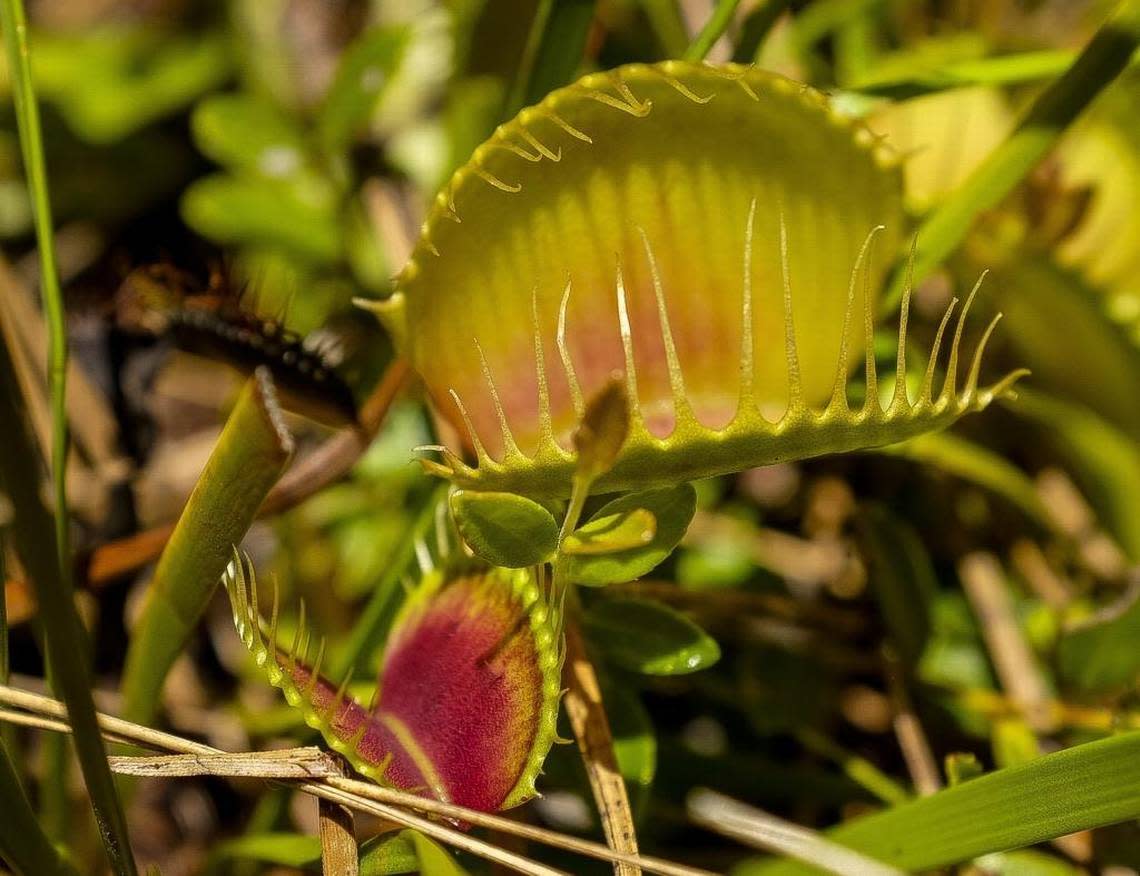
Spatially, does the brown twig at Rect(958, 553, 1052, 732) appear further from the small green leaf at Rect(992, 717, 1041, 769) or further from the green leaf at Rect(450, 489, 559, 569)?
the green leaf at Rect(450, 489, 559, 569)

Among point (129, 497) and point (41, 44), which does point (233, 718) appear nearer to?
point (129, 497)

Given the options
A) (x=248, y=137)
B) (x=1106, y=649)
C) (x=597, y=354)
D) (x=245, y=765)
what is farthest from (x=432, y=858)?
(x=248, y=137)

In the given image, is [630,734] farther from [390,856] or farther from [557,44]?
[557,44]

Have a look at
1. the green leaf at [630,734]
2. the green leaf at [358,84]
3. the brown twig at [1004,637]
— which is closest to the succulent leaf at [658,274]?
the green leaf at [630,734]

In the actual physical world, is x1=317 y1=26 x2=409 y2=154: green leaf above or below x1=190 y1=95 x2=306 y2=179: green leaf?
above

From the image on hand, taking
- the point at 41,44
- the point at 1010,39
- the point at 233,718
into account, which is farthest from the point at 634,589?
the point at 41,44

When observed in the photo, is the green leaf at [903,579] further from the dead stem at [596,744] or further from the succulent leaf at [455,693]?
the succulent leaf at [455,693]

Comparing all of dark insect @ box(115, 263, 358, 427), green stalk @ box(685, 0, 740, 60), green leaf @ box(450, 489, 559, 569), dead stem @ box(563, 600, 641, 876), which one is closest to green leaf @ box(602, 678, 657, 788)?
dead stem @ box(563, 600, 641, 876)
